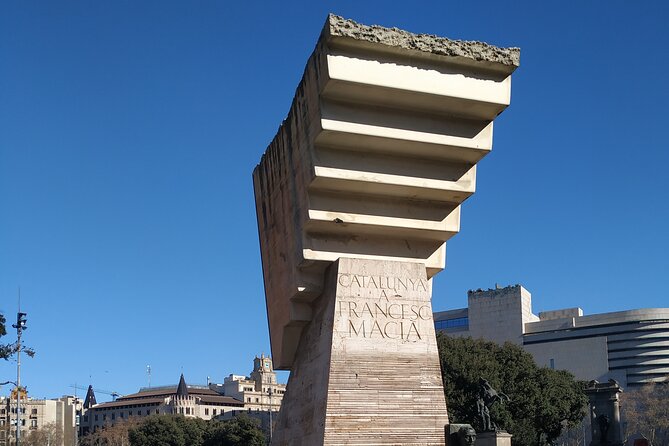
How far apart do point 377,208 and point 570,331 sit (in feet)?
291

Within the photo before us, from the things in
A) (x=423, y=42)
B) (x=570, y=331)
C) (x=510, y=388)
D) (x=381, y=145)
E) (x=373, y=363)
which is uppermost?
(x=423, y=42)

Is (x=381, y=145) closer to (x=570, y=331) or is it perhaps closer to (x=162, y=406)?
(x=570, y=331)

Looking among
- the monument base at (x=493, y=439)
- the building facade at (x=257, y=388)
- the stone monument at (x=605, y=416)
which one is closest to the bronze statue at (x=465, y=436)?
the monument base at (x=493, y=439)

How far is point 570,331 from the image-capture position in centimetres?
10206

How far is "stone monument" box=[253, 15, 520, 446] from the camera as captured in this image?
16578 mm

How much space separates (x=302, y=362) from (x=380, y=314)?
2647mm

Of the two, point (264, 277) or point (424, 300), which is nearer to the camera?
point (424, 300)

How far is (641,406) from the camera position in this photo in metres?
67.8

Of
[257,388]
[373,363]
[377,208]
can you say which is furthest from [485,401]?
[257,388]

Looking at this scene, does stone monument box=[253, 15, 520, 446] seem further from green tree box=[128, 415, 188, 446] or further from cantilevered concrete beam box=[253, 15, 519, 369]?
green tree box=[128, 415, 188, 446]

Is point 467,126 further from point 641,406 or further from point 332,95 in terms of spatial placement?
point 641,406

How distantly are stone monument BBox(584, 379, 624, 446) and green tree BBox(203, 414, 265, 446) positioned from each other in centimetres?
3365

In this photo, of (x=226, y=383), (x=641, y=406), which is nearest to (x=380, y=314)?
(x=641, y=406)

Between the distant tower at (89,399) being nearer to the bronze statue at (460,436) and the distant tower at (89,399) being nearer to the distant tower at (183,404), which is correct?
the distant tower at (183,404)
